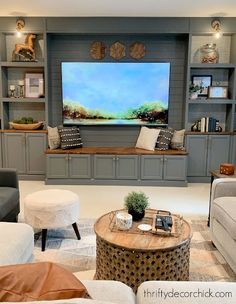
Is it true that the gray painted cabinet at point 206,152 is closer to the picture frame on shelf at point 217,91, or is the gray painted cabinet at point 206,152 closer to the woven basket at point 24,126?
the picture frame on shelf at point 217,91

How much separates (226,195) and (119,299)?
2176 mm

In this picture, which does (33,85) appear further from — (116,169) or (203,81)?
(203,81)

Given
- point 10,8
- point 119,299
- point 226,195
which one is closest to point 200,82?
point 226,195

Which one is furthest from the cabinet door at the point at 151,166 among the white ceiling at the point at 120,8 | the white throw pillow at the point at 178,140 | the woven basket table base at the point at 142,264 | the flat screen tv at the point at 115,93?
the woven basket table base at the point at 142,264

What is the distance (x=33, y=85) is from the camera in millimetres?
5672

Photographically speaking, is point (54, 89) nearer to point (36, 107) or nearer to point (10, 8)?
point (36, 107)

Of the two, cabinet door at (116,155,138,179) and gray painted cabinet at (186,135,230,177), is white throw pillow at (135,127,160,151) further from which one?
gray painted cabinet at (186,135,230,177)

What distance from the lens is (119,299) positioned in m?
1.42

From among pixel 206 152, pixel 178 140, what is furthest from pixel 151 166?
pixel 206 152

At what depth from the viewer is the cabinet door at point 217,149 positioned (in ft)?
18.0

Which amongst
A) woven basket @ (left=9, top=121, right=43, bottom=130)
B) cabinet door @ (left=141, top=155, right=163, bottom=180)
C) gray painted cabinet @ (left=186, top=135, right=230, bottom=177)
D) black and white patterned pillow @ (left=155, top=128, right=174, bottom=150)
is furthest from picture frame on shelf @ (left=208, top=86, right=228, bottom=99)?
woven basket @ (left=9, top=121, right=43, bottom=130)

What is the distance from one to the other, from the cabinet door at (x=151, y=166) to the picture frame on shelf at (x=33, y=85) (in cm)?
212

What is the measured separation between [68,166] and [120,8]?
2539 mm

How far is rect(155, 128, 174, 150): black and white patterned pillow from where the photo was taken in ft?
17.9
